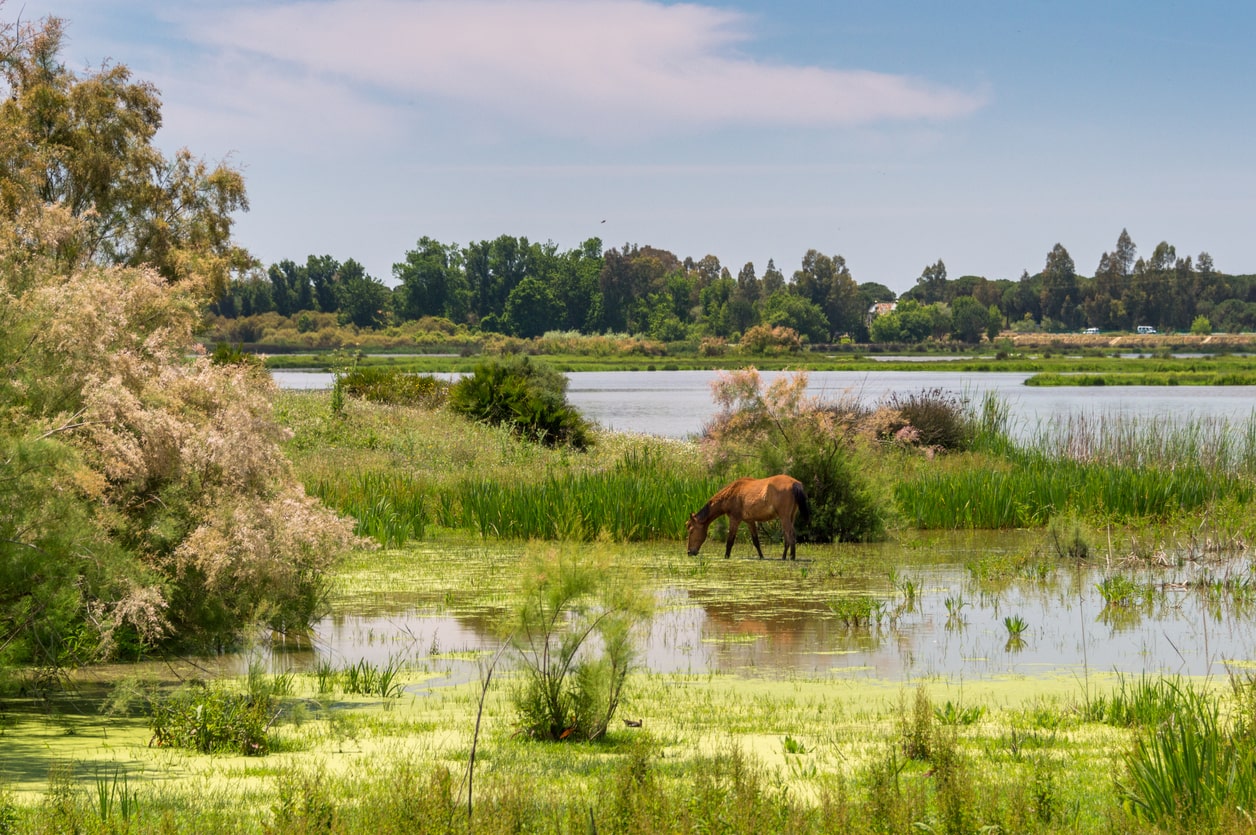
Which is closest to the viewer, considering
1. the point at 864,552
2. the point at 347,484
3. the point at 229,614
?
the point at 229,614

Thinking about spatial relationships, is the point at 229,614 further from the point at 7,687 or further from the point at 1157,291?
the point at 1157,291

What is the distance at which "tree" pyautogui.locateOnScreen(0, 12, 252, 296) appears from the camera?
123 feet

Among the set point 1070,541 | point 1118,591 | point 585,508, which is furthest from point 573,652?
point 1070,541

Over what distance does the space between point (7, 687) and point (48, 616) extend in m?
0.56

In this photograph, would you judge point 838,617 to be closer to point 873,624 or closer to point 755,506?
point 873,624

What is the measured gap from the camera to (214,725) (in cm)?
773

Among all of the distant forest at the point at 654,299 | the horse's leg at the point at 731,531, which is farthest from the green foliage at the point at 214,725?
the distant forest at the point at 654,299

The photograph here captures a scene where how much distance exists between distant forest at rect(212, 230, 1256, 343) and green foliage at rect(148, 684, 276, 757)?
148 m

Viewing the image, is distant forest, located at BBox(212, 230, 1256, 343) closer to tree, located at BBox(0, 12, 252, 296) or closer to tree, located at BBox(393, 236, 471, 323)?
tree, located at BBox(393, 236, 471, 323)

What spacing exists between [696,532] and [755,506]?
895 mm

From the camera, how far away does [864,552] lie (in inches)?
701

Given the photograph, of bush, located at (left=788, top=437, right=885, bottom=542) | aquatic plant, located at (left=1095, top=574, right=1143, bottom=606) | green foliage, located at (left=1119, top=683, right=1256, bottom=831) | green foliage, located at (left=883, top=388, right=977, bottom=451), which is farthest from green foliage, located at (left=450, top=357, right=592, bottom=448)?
green foliage, located at (left=1119, top=683, right=1256, bottom=831)

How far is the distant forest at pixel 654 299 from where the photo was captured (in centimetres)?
16300

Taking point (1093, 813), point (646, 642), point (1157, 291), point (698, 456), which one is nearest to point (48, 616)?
point (646, 642)
